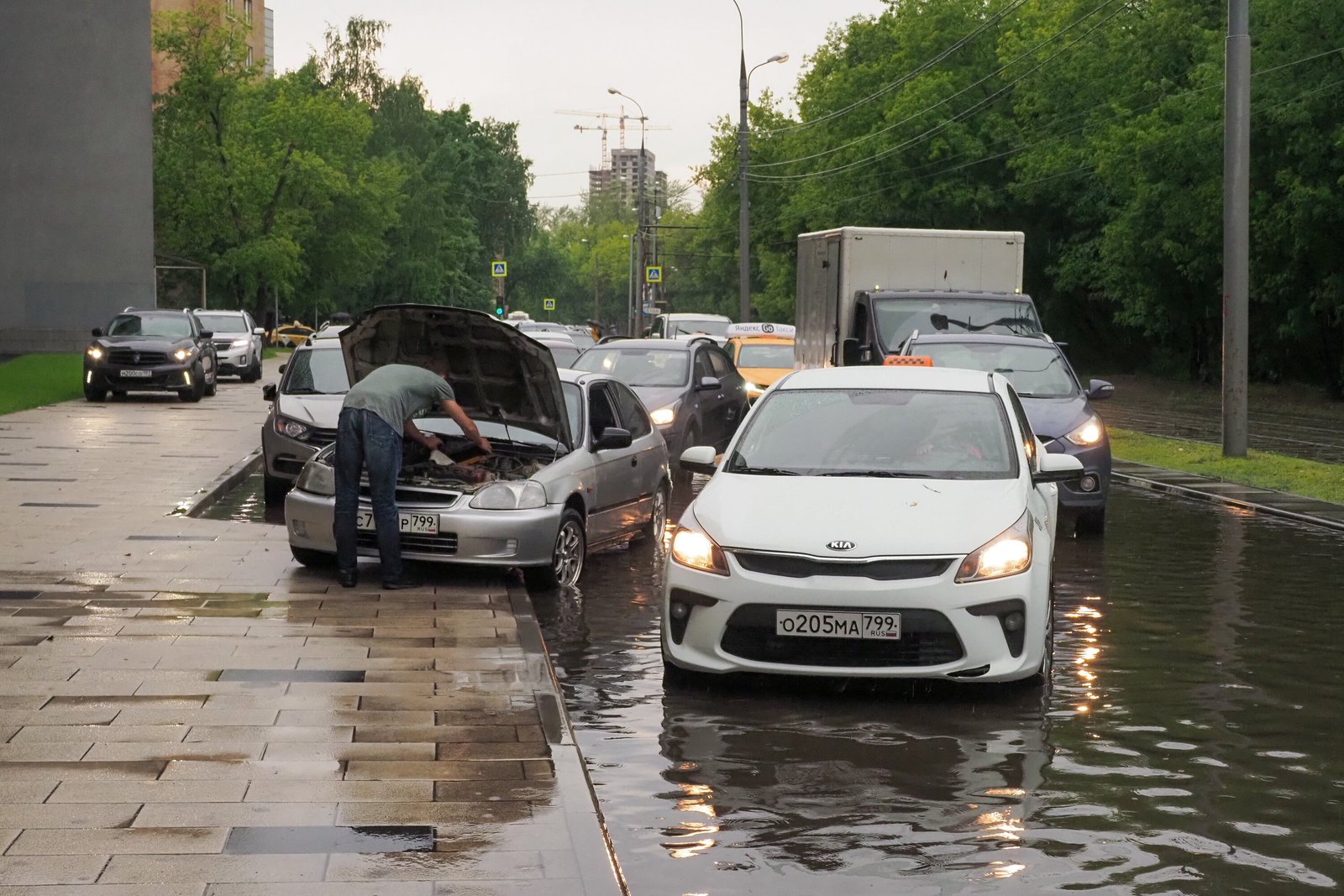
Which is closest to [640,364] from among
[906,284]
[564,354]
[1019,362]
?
[906,284]

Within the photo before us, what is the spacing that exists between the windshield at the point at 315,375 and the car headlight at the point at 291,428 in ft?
3.16

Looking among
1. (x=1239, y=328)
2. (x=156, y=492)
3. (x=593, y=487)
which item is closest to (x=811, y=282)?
(x=1239, y=328)

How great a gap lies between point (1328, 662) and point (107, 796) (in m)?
6.06

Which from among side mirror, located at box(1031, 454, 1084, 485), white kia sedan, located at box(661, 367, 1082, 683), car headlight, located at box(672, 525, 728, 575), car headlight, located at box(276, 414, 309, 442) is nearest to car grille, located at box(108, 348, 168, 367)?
car headlight, located at box(276, 414, 309, 442)

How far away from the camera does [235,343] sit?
45.8m

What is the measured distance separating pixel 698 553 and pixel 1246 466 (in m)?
14.7

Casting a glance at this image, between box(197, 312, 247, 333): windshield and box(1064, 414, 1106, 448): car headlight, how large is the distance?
113 feet

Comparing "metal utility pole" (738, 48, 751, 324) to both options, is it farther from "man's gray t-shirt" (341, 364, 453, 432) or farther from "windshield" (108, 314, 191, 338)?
"man's gray t-shirt" (341, 364, 453, 432)

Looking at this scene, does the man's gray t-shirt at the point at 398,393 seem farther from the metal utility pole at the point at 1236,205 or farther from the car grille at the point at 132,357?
the car grille at the point at 132,357

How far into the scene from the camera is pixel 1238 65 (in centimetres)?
2150

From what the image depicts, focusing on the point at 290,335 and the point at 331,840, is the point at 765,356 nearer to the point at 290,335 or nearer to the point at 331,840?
the point at 331,840

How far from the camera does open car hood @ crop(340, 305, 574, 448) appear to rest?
11.5 metres

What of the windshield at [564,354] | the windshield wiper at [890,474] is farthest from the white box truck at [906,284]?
the windshield wiper at [890,474]

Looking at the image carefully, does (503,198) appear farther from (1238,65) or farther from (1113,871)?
(1113,871)
